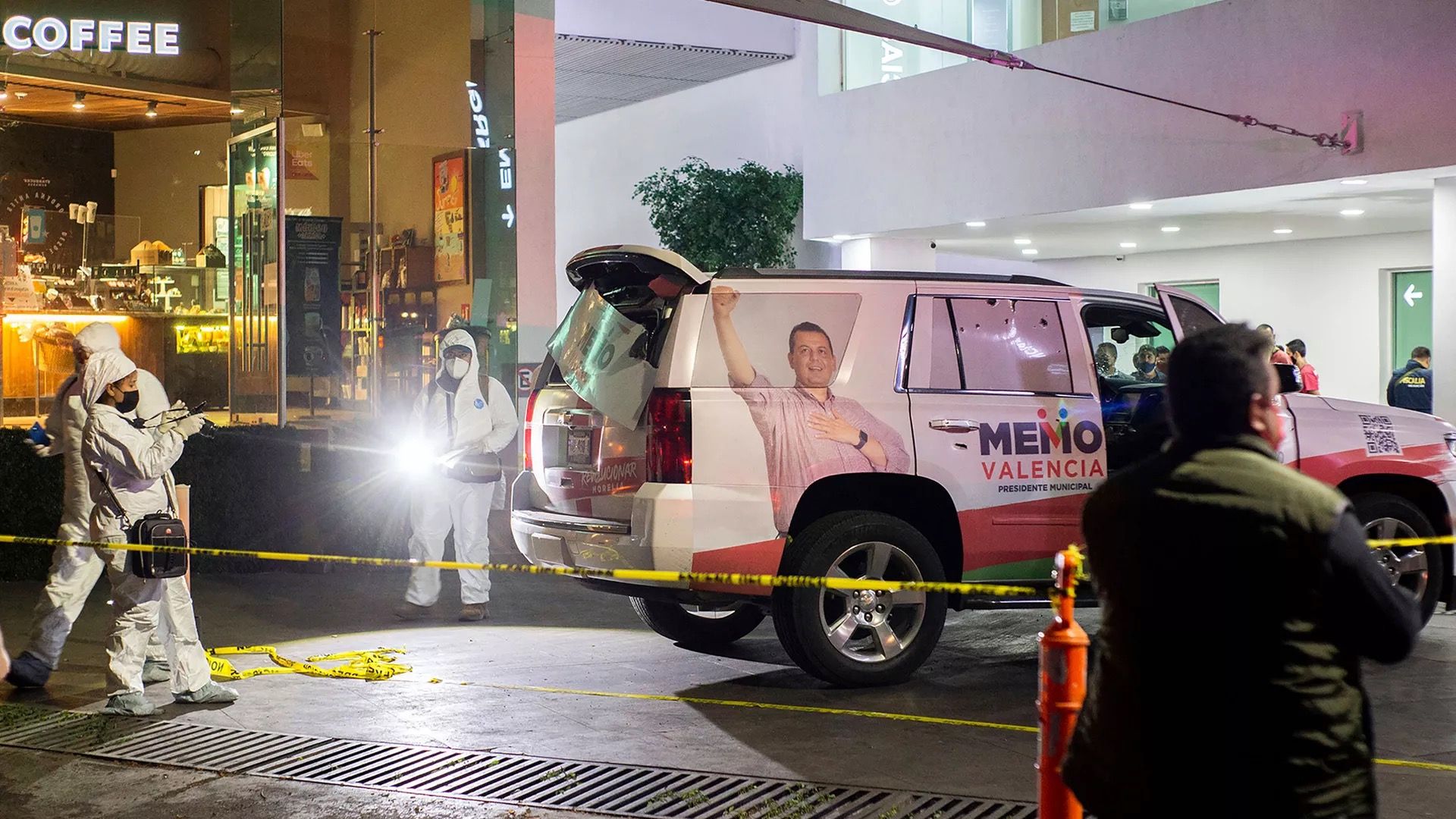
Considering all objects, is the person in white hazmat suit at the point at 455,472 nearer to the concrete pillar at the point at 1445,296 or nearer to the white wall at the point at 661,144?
the concrete pillar at the point at 1445,296

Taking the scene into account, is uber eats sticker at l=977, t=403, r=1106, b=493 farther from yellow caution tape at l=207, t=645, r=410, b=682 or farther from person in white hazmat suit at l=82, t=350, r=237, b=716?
person in white hazmat suit at l=82, t=350, r=237, b=716

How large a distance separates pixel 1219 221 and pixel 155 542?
1577cm

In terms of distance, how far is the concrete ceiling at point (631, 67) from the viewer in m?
23.5

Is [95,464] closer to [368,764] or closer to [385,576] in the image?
[368,764]

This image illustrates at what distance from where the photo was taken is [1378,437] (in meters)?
8.37

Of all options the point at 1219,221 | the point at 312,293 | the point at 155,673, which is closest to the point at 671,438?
the point at 155,673

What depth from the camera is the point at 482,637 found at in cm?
928

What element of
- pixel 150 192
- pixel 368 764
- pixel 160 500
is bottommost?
pixel 368 764

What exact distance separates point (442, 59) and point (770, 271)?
9.07 meters

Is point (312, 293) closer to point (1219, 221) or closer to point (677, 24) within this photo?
A: point (677, 24)

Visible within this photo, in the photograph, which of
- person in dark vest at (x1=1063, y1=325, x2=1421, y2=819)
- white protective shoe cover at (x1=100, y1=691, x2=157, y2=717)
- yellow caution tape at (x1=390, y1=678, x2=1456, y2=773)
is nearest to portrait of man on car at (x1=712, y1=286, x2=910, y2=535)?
yellow caution tape at (x1=390, y1=678, x2=1456, y2=773)

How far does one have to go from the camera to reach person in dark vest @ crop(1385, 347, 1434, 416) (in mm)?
15648

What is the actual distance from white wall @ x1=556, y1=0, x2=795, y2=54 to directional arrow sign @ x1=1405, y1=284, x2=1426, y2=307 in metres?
10.0

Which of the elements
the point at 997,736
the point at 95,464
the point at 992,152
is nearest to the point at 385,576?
the point at 95,464
